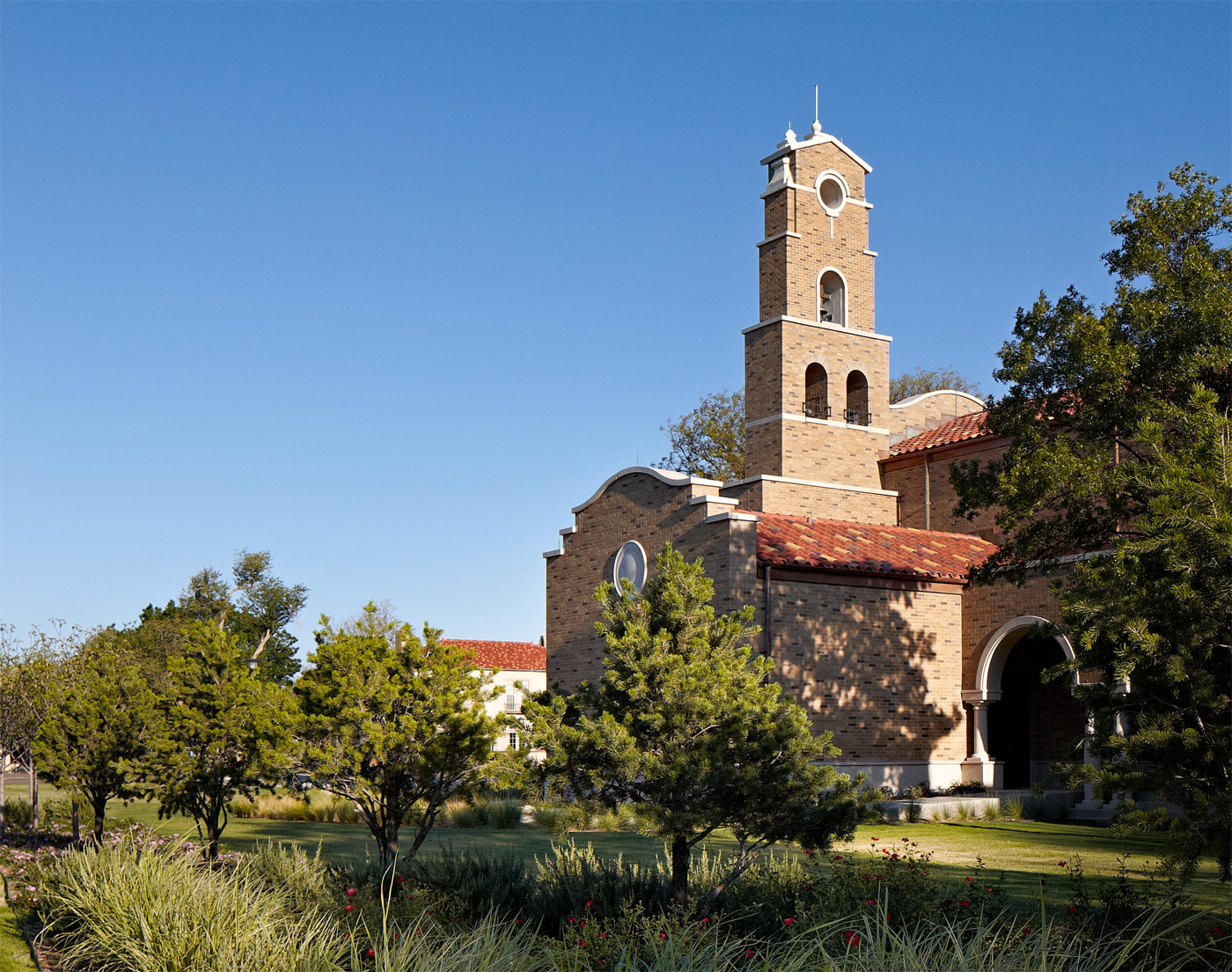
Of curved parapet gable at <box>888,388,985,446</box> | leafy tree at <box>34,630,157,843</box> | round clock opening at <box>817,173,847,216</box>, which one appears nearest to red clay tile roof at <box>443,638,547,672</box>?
curved parapet gable at <box>888,388,985,446</box>

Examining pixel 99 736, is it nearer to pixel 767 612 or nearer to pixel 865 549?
pixel 767 612

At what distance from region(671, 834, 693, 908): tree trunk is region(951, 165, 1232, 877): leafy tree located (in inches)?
152

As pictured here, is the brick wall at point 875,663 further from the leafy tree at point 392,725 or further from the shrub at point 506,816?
the leafy tree at point 392,725

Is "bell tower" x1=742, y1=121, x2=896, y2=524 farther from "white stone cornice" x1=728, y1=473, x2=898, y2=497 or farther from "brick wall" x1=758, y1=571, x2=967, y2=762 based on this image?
"brick wall" x1=758, y1=571, x2=967, y2=762

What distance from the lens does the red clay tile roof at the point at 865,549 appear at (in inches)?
987

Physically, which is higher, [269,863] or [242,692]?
[242,692]

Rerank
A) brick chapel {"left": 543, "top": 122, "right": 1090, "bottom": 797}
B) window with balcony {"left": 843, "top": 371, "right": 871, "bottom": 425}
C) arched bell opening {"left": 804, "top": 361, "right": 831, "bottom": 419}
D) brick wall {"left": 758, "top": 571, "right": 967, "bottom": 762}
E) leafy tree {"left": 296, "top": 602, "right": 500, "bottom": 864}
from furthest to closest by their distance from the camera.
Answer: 1. window with balcony {"left": 843, "top": 371, "right": 871, "bottom": 425}
2. arched bell opening {"left": 804, "top": 361, "right": 831, "bottom": 419}
3. brick chapel {"left": 543, "top": 122, "right": 1090, "bottom": 797}
4. brick wall {"left": 758, "top": 571, "right": 967, "bottom": 762}
5. leafy tree {"left": 296, "top": 602, "right": 500, "bottom": 864}

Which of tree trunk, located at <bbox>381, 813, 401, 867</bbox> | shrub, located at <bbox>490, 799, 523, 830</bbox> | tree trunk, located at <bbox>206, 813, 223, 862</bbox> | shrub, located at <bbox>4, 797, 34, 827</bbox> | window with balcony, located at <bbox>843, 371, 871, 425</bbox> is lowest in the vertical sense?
shrub, located at <bbox>4, 797, 34, 827</bbox>

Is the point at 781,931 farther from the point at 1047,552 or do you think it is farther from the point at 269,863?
the point at 1047,552

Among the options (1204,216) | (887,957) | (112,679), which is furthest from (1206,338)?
(112,679)

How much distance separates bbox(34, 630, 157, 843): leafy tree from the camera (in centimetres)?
1805

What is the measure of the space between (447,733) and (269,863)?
252 cm

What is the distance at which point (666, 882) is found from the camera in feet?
38.9

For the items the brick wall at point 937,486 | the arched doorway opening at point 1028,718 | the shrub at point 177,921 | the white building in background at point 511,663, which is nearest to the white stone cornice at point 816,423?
the brick wall at point 937,486
